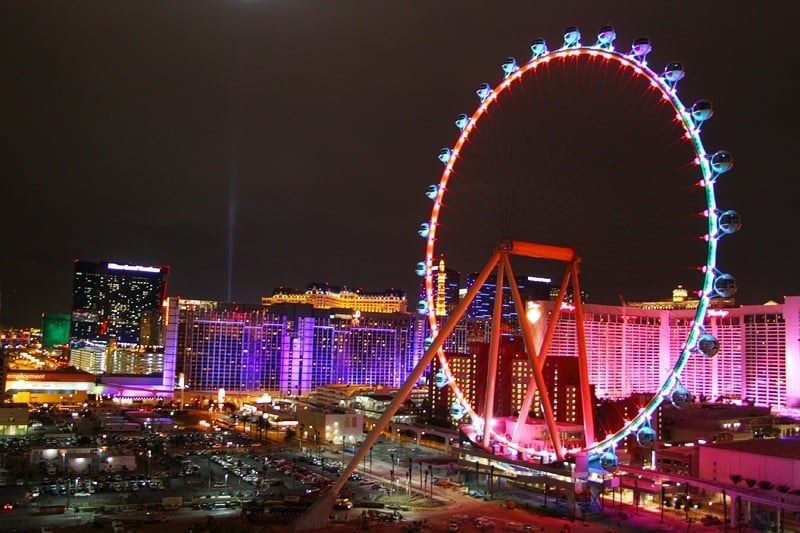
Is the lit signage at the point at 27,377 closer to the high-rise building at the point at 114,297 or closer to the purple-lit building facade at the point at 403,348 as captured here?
the purple-lit building facade at the point at 403,348

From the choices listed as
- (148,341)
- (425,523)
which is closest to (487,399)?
(425,523)

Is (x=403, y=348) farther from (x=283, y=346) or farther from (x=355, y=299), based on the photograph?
(x=355, y=299)

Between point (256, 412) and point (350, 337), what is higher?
point (350, 337)

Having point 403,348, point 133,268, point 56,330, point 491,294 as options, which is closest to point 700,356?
point 403,348

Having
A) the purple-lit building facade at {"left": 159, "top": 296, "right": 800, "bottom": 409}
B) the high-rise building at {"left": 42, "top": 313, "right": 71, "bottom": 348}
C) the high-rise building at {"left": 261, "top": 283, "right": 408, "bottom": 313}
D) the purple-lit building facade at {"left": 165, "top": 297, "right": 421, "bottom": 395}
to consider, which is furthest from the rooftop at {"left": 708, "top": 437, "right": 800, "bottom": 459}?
the high-rise building at {"left": 42, "top": 313, "right": 71, "bottom": 348}

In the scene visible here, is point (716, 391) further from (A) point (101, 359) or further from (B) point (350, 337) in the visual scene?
(A) point (101, 359)

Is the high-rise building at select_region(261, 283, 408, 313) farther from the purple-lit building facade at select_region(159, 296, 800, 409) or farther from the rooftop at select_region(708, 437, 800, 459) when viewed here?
the rooftop at select_region(708, 437, 800, 459)
